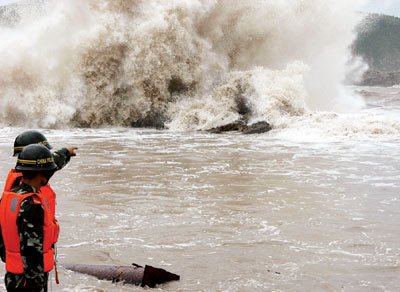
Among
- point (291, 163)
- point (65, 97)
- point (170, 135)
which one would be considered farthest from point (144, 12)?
point (291, 163)

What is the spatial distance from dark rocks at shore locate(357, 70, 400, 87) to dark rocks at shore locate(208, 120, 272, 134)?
59965 mm

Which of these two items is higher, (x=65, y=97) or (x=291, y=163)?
(x=65, y=97)

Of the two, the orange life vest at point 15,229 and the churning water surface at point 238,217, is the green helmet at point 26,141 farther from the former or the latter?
the churning water surface at point 238,217

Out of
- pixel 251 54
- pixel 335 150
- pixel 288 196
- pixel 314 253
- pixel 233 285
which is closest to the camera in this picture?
pixel 233 285

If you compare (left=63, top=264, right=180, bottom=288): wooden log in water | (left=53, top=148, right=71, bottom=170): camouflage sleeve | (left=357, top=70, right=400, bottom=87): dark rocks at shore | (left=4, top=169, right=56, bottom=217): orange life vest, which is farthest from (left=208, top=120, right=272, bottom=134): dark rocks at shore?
(left=357, top=70, right=400, bottom=87): dark rocks at shore

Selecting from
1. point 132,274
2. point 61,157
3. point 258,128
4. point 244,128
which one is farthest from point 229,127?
point 61,157

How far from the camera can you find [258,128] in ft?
54.3

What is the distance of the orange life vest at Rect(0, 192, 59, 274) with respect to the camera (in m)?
2.53

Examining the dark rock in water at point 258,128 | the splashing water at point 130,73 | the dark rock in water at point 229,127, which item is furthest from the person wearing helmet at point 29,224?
the splashing water at point 130,73

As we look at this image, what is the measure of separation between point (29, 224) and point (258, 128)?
46.9 ft

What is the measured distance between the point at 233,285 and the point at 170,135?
12.3 m

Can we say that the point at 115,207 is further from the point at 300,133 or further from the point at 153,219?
the point at 300,133

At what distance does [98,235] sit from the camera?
555 centimetres

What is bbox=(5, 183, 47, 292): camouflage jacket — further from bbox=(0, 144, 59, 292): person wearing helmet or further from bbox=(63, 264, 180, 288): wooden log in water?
bbox=(63, 264, 180, 288): wooden log in water
